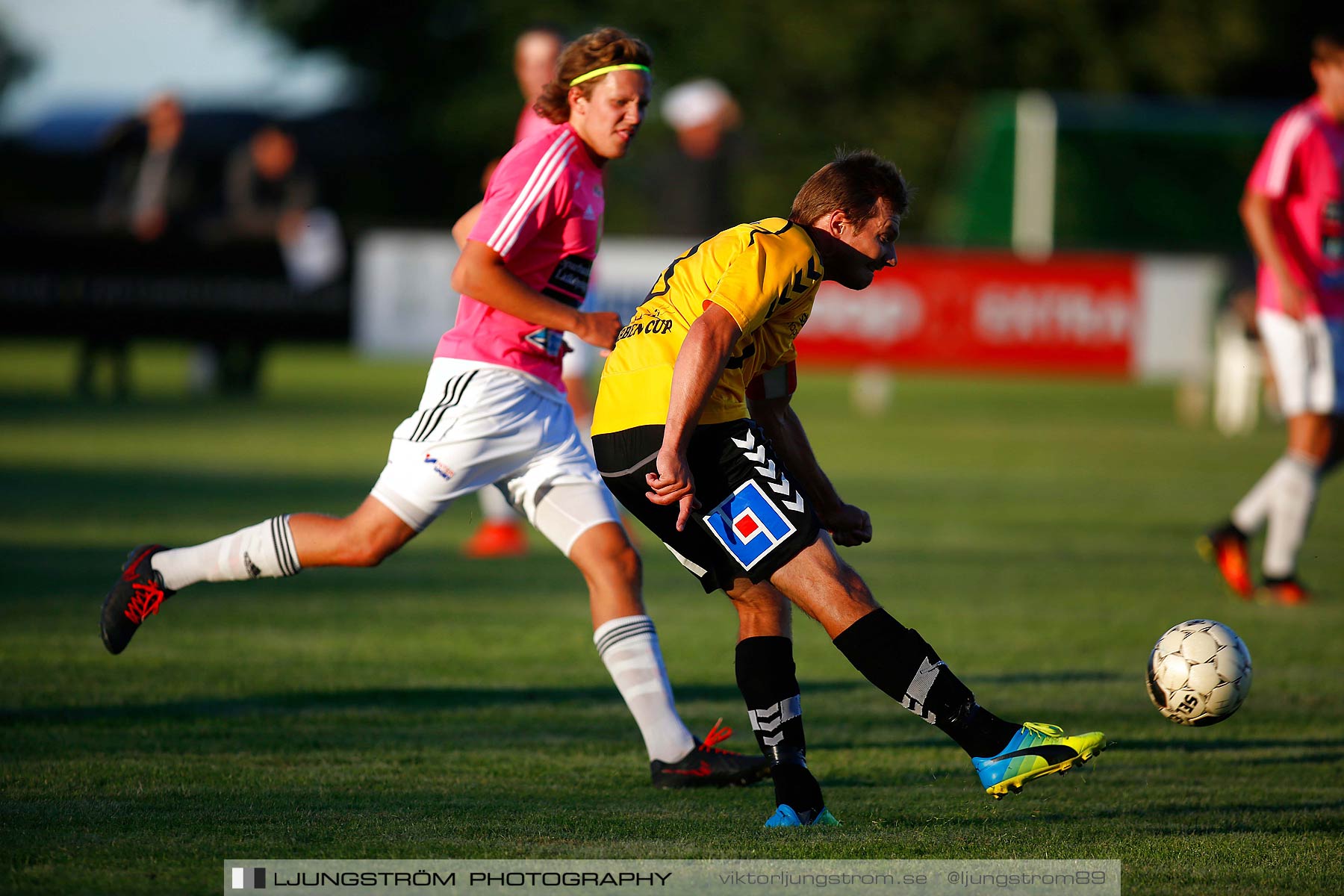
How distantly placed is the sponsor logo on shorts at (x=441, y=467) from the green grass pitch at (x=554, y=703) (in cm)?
87

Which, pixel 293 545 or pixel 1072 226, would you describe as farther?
pixel 1072 226

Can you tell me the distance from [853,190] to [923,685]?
1307 millimetres

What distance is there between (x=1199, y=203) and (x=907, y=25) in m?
14.6

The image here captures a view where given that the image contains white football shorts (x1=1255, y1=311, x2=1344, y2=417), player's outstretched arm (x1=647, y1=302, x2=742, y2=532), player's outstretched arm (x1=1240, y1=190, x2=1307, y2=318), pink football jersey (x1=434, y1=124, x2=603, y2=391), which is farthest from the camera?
white football shorts (x1=1255, y1=311, x2=1344, y2=417)

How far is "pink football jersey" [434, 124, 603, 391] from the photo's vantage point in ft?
16.8

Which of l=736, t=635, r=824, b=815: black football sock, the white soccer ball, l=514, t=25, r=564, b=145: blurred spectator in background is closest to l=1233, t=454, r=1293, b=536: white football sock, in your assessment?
the white soccer ball

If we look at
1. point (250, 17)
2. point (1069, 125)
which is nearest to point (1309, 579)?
point (1069, 125)

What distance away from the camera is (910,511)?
11.6 m

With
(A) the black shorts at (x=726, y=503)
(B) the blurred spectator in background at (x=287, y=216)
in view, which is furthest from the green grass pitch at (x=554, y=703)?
(B) the blurred spectator in background at (x=287, y=216)

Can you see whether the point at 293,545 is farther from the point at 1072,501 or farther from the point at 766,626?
the point at 1072,501

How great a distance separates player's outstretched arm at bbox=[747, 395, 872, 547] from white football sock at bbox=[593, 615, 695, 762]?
629mm

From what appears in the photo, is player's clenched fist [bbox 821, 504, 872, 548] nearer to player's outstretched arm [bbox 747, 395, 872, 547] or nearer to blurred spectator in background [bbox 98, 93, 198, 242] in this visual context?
player's outstretched arm [bbox 747, 395, 872, 547]

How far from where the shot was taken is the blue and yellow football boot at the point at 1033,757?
14.0ft

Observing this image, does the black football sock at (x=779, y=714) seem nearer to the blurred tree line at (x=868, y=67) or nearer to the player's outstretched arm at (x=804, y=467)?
the player's outstretched arm at (x=804, y=467)
